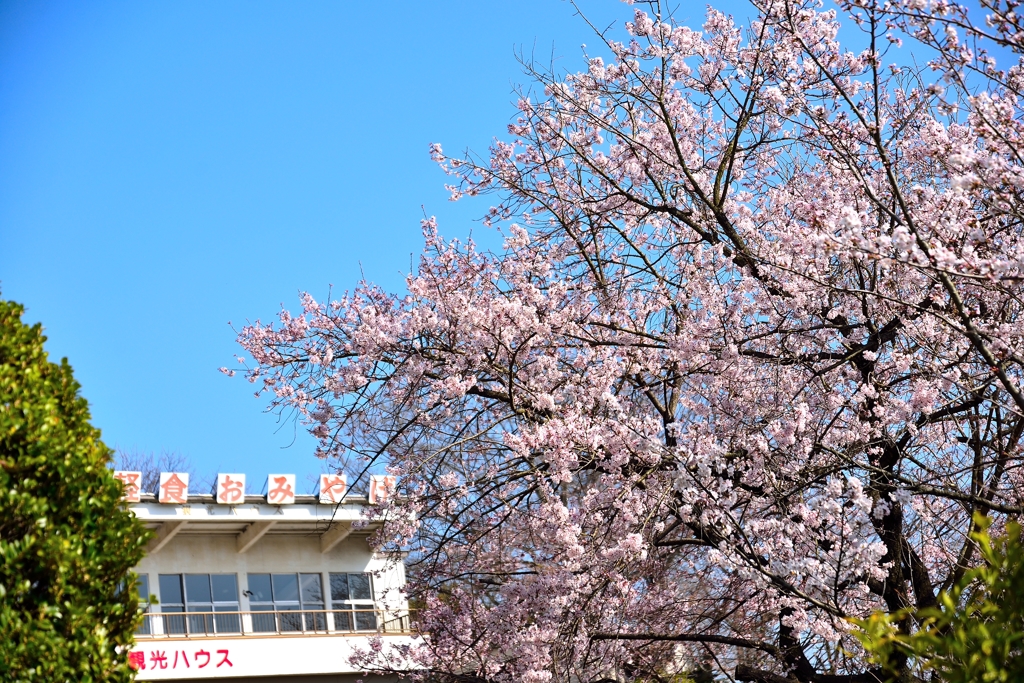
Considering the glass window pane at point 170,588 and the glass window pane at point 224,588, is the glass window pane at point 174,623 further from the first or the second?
the glass window pane at point 224,588

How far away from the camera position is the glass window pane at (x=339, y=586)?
23250mm

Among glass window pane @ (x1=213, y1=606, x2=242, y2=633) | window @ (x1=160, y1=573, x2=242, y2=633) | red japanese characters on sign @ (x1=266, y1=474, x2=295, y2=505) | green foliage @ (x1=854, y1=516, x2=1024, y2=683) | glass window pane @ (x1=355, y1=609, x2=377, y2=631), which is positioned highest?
red japanese characters on sign @ (x1=266, y1=474, x2=295, y2=505)

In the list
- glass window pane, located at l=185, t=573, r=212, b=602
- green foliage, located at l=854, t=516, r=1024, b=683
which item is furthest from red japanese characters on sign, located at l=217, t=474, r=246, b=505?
green foliage, located at l=854, t=516, r=1024, b=683

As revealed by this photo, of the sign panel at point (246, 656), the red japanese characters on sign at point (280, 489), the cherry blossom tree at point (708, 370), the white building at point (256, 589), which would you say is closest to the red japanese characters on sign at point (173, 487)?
the white building at point (256, 589)

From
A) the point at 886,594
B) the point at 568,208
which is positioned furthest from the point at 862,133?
the point at 886,594

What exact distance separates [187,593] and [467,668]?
1156cm

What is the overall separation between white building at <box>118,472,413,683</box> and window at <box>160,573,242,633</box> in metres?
0.02

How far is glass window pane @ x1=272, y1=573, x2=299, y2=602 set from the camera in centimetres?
2281

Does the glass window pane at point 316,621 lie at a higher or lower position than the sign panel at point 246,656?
higher

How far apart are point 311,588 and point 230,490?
3.41m

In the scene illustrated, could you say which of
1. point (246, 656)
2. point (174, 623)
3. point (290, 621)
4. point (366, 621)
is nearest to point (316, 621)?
point (290, 621)

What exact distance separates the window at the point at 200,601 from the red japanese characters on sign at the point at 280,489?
232 cm

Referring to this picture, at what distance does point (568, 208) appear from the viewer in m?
8.91

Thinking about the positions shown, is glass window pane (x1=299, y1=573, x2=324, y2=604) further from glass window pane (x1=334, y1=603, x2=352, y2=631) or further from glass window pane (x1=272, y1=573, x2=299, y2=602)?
glass window pane (x1=334, y1=603, x2=352, y2=631)
